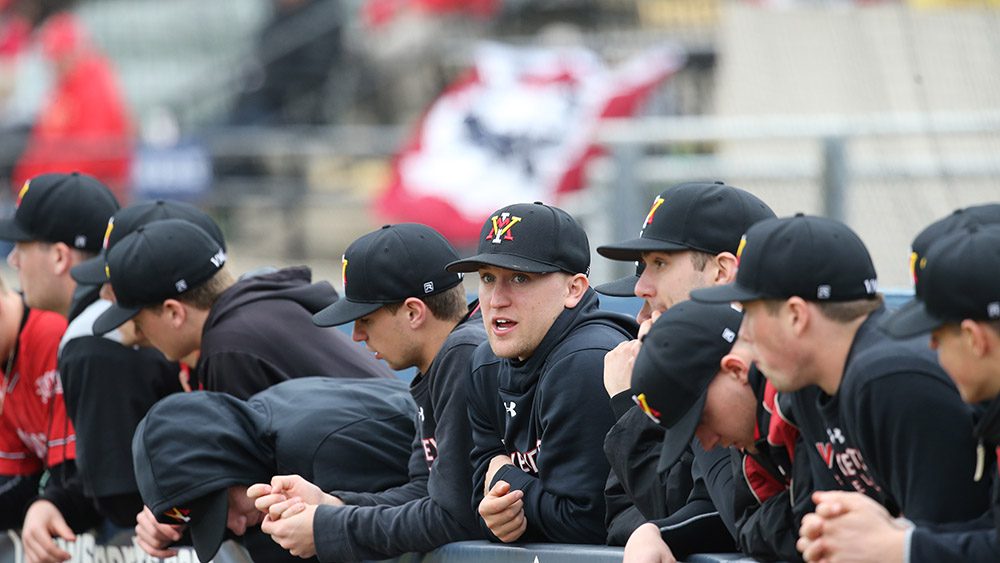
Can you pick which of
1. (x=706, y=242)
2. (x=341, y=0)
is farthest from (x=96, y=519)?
(x=341, y=0)

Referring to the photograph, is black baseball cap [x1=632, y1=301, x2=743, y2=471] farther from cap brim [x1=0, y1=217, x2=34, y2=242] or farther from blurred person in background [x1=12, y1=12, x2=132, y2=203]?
blurred person in background [x1=12, y1=12, x2=132, y2=203]

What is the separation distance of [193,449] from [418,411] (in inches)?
28.1

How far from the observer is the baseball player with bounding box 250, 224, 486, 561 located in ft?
16.4

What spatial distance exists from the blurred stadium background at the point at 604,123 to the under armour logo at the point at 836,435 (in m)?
4.52

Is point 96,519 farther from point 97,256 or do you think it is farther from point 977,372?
point 977,372

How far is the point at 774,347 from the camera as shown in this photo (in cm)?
379

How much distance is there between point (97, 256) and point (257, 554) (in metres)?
1.88

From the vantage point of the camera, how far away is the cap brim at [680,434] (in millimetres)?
4059

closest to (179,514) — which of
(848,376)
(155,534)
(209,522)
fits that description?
(209,522)

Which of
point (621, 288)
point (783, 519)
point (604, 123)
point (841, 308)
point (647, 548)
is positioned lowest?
point (604, 123)

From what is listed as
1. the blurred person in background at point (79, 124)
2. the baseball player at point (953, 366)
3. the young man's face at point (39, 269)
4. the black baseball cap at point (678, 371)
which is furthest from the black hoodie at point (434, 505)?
the blurred person in background at point (79, 124)

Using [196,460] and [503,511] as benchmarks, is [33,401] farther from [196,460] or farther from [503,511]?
[503,511]

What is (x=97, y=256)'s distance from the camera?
686 centimetres

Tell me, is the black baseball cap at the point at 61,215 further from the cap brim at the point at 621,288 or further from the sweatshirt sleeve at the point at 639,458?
the sweatshirt sleeve at the point at 639,458
